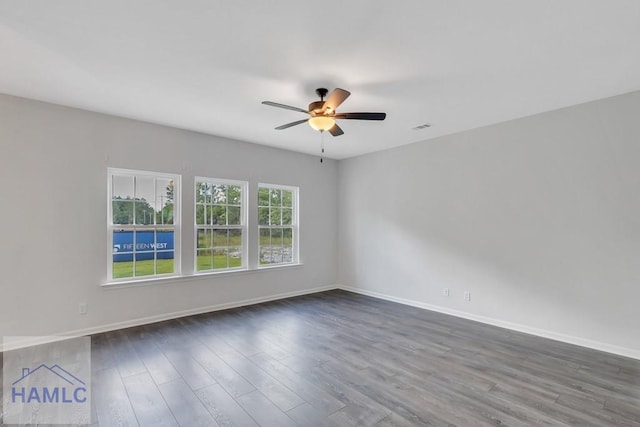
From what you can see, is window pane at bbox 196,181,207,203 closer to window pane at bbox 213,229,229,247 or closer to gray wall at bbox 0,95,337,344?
gray wall at bbox 0,95,337,344

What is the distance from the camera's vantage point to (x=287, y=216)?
5934 millimetres

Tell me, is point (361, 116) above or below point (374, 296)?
above

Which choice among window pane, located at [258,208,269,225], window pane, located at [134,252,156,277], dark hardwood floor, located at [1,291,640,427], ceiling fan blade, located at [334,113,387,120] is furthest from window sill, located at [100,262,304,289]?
ceiling fan blade, located at [334,113,387,120]

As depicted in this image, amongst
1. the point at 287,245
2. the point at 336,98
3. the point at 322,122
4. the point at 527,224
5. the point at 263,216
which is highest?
the point at 336,98

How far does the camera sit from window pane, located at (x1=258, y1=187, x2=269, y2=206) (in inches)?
217

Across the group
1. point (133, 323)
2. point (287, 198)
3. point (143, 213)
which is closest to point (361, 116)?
point (287, 198)

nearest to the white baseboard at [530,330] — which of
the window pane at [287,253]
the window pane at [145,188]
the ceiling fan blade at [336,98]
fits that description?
the window pane at [287,253]

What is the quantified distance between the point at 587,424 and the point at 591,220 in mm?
2283

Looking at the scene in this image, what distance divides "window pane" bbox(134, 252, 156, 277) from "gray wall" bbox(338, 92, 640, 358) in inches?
148

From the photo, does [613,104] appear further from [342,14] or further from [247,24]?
[247,24]

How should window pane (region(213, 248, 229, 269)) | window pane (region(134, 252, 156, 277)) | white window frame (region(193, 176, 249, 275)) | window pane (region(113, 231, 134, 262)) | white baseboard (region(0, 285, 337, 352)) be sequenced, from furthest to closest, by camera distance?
window pane (region(213, 248, 229, 269))
white window frame (region(193, 176, 249, 275))
window pane (region(134, 252, 156, 277))
window pane (region(113, 231, 134, 262))
white baseboard (region(0, 285, 337, 352))

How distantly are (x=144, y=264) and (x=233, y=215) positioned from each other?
1505 millimetres

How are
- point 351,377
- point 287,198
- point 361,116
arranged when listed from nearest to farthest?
point 351,377 < point 361,116 < point 287,198

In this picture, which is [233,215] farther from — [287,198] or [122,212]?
[122,212]
